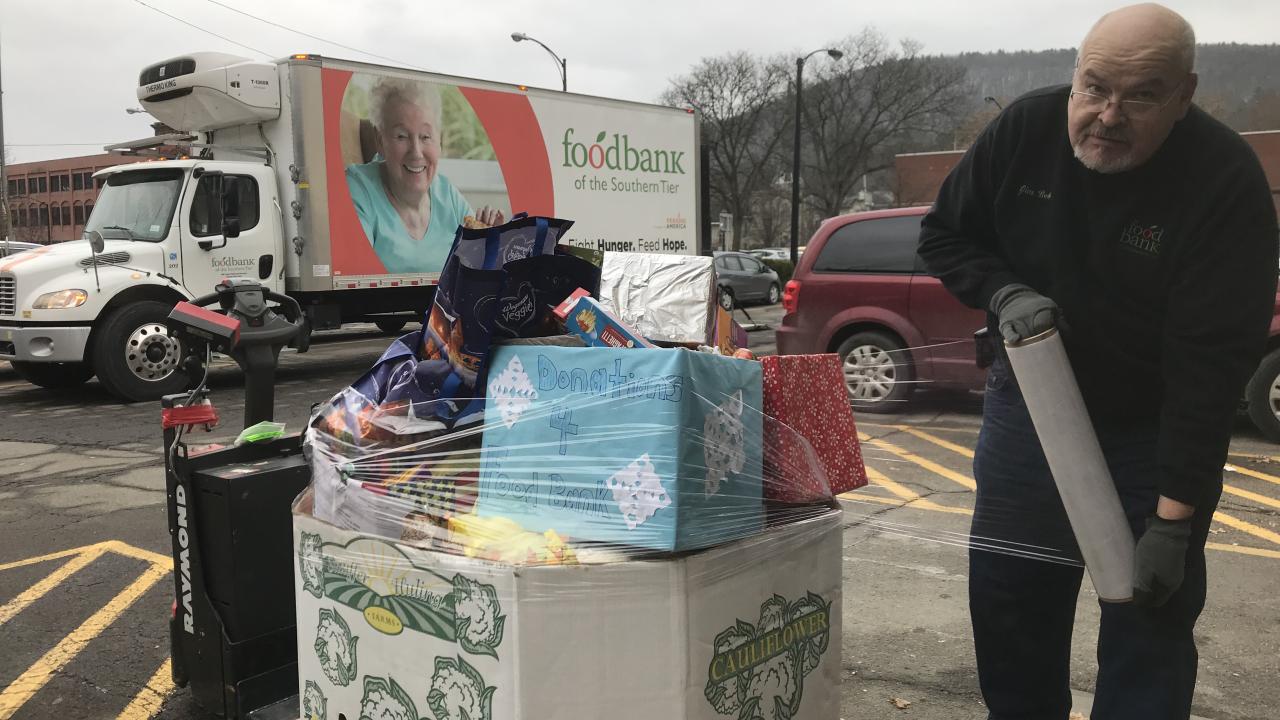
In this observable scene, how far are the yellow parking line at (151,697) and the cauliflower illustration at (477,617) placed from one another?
5.42ft

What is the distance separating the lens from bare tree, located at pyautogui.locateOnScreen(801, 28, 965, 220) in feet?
162

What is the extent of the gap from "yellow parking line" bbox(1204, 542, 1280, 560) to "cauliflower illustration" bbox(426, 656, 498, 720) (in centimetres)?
389

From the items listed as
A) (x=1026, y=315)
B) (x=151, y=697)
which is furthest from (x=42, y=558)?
(x=1026, y=315)

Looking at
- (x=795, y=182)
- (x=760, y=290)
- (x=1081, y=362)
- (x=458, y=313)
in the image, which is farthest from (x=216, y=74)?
(x=795, y=182)

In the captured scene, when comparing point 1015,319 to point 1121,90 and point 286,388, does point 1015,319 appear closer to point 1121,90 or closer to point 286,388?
point 1121,90

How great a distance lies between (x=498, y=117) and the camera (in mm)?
11953

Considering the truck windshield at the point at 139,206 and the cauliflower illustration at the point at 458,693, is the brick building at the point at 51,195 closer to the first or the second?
the truck windshield at the point at 139,206

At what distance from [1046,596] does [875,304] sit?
560 cm

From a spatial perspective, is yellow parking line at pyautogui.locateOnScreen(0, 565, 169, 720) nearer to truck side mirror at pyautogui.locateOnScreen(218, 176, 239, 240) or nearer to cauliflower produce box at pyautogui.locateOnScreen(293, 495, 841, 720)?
cauliflower produce box at pyautogui.locateOnScreen(293, 495, 841, 720)

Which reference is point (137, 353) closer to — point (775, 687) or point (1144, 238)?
point (775, 687)

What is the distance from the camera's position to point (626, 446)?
1878 mm

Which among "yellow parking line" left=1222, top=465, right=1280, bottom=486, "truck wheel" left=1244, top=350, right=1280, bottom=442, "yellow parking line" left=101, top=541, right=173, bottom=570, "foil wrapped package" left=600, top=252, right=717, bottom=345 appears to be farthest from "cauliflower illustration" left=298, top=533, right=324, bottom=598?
"truck wheel" left=1244, top=350, right=1280, bottom=442

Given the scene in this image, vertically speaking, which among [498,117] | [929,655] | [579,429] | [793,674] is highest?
[498,117]

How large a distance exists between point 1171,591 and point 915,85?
5107cm
